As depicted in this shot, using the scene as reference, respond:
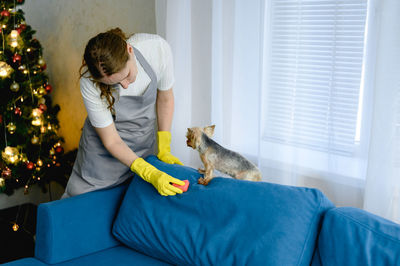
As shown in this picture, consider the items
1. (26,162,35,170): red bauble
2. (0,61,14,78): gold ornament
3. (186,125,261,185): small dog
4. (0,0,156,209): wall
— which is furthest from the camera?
(26,162,35,170): red bauble

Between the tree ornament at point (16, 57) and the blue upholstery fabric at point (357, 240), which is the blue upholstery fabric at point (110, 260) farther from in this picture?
the tree ornament at point (16, 57)

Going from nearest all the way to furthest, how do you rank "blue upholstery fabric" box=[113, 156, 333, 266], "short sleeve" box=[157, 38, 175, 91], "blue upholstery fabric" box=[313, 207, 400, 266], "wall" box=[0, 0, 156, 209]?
"blue upholstery fabric" box=[313, 207, 400, 266], "blue upholstery fabric" box=[113, 156, 333, 266], "short sleeve" box=[157, 38, 175, 91], "wall" box=[0, 0, 156, 209]

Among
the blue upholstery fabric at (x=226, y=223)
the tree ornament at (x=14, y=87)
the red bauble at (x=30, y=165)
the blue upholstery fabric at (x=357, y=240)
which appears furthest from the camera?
the red bauble at (x=30, y=165)

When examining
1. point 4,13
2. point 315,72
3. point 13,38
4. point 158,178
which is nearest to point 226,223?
point 158,178

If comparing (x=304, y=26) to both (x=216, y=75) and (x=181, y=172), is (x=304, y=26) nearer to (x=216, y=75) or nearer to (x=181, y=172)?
(x=216, y=75)

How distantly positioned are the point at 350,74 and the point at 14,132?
7.52 feet

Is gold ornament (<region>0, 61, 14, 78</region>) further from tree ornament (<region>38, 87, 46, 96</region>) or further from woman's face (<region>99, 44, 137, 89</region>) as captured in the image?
woman's face (<region>99, 44, 137, 89</region>)

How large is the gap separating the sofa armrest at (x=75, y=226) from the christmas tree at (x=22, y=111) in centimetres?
118

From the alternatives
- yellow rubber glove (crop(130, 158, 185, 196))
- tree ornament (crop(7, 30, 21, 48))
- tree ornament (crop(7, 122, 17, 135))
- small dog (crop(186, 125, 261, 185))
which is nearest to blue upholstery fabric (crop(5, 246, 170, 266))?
yellow rubber glove (crop(130, 158, 185, 196))

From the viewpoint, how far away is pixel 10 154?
8.90 ft

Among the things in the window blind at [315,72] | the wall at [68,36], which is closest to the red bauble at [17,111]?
the wall at [68,36]

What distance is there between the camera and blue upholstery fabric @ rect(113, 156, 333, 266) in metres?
1.37

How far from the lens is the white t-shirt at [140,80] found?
1719 millimetres

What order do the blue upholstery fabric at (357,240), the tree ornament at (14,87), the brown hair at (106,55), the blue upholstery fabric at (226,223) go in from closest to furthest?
the blue upholstery fabric at (357,240), the blue upholstery fabric at (226,223), the brown hair at (106,55), the tree ornament at (14,87)
